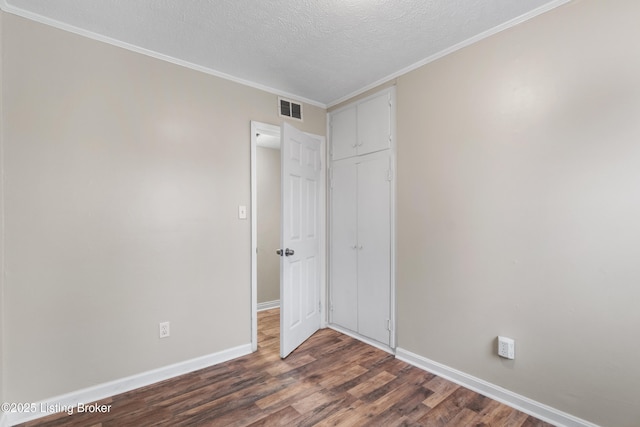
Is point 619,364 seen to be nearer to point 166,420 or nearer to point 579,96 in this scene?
point 579,96

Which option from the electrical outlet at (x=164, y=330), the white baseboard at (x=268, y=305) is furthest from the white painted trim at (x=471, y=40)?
the white baseboard at (x=268, y=305)

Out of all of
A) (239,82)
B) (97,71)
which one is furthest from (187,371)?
(239,82)

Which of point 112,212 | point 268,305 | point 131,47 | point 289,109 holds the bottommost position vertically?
point 268,305

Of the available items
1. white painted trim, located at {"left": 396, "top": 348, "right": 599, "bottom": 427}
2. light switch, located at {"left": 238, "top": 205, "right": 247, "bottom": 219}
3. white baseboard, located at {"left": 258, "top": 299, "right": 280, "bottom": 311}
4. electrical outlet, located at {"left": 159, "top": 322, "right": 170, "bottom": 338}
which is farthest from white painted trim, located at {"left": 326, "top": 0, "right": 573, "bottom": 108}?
white baseboard, located at {"left": 258, "top": 299, "right": 280, "bottom": 311}

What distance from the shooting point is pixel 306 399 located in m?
1.98

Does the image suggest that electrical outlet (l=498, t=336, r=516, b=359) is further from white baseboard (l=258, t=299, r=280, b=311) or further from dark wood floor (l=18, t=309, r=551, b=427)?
white baseboard (l=258, t=299, r=280, b=311)

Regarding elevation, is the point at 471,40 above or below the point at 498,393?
above

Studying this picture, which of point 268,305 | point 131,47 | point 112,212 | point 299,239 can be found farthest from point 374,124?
point 268,305

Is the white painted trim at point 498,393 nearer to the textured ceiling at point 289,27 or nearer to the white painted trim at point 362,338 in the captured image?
the white painted trim at point 362,338

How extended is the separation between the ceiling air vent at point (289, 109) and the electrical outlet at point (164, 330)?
2180 millimetres

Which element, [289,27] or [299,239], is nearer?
[289,27]

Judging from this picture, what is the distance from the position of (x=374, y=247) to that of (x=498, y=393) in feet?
4.58

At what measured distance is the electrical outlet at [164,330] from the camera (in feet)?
7.38

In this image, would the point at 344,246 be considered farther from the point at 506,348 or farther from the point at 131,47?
the point at 131,47
